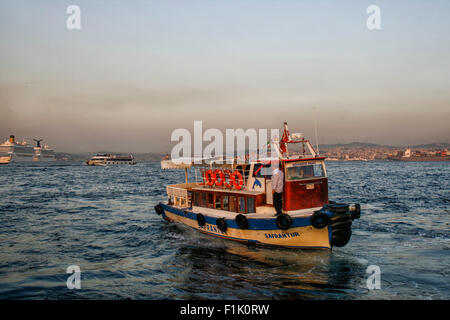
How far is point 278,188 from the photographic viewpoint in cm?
1373

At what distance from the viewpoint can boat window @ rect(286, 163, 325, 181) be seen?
14.0 metres

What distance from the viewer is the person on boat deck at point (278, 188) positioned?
13.7 metres

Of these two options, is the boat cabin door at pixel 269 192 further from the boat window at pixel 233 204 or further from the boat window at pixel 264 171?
the boat window at pixel 233 204

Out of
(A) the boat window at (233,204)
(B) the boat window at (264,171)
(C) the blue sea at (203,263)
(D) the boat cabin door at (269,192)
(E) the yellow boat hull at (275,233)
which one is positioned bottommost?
(C) the blue sea at (203,263)

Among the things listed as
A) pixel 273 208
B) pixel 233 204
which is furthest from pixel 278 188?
pixel 233 204

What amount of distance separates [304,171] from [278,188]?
1.58 m

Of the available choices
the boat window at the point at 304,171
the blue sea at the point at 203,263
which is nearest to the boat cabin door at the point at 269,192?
the boat window at the point at 304,171

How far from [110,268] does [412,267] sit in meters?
12.4

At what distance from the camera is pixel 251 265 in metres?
12.8
